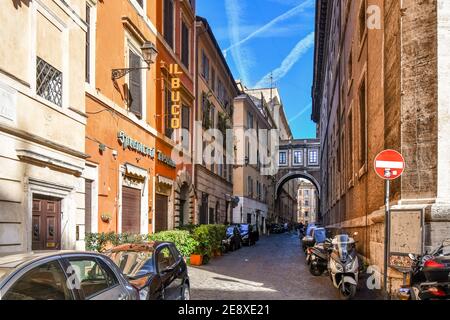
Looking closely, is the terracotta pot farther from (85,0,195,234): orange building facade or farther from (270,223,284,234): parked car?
(270,223,284,234): parked car

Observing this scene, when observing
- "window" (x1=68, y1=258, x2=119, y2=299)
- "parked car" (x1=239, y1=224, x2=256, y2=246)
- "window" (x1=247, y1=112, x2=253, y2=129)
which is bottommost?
"parked car" (x1=239, y1=224, x2=256, y2=246)

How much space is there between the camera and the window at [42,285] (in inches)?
162

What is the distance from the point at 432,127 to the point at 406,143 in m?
0.56

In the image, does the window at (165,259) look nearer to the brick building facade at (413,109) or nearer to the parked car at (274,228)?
the brick building facade at (413,109)

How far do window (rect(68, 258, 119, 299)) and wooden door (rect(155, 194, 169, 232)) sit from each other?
14.5 meters

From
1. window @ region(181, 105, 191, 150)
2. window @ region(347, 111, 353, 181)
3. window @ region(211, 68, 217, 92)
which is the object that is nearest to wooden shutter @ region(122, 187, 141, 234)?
window @ region(181, 105, 191, 150)

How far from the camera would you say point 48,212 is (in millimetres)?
10672

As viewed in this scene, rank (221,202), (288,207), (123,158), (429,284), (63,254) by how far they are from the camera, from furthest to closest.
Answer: (288,207), (221,202), (123,158), (429,284), (63,254)

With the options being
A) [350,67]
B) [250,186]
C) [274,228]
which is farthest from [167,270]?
[274,228]

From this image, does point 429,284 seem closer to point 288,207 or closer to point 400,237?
point 400,237

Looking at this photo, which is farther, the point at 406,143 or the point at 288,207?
the point at 288,207

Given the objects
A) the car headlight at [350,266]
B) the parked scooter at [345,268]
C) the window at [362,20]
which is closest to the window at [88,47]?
the parked scooter at [345,268]

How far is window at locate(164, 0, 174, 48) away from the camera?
2144 cm
